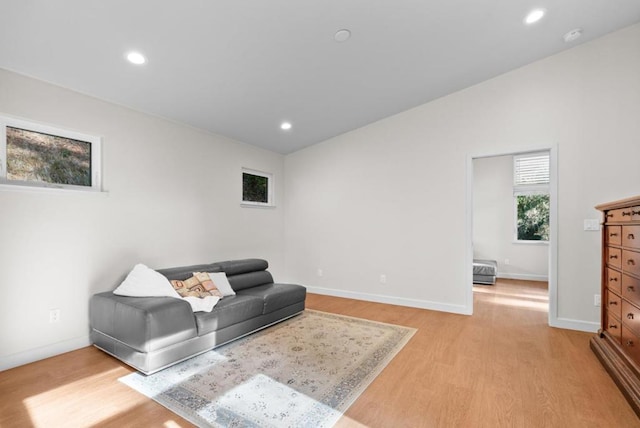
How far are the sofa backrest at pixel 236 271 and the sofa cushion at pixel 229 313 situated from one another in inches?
18.2

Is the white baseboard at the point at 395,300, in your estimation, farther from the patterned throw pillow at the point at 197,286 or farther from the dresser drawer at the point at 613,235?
the patterned throw pillow at the point at 197,286

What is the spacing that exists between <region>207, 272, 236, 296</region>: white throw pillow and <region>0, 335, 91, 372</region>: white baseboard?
4.13ft

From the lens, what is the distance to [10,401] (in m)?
2.03

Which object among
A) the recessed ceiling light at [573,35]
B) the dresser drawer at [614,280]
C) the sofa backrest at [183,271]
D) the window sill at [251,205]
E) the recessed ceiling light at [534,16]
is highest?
the recessed ceiling light at [573,35]

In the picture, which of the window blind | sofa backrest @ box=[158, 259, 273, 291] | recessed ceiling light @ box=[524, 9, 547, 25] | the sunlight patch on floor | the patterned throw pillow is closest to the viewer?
the sunlight patch on floor

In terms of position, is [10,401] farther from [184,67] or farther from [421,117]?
[421,117]

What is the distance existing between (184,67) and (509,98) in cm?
382

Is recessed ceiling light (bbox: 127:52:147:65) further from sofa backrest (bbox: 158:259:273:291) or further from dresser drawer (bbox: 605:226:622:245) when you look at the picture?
dresser drawer (bbox: 605:226:622:245)

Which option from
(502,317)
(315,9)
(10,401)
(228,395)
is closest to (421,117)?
(315,9)

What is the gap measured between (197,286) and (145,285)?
20.3 inches

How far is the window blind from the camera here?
6668mm

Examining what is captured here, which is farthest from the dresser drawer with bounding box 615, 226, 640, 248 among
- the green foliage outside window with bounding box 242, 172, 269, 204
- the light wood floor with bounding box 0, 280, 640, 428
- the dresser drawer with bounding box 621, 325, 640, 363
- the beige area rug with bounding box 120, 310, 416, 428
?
the green foliage outside window with bounding box 242, 172, 269, 204

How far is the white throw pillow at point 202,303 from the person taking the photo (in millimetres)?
2818

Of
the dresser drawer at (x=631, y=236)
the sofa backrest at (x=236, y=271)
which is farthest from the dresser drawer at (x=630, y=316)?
the sofa backrest at (x=236, y=271)
